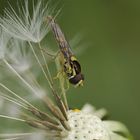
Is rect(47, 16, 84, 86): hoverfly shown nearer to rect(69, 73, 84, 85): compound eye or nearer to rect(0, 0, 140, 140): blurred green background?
rect(69, 73, 84, 85): compound eye

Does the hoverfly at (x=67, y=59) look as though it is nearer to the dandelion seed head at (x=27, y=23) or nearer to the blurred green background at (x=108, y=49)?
the dandelion seed head at (x=27, y=23)

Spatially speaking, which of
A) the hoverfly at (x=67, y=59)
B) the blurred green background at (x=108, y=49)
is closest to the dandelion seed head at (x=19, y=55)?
the hoverfly at (x=67, y=59)

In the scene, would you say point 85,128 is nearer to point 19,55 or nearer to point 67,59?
point 67,59

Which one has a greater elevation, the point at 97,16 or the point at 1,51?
the point at 97,16

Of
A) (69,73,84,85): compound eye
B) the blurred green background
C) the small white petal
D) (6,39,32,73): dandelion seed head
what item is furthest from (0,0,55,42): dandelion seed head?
the blurred green background

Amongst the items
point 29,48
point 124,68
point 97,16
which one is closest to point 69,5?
point 97,16

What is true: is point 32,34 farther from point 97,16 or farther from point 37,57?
point 97,16
